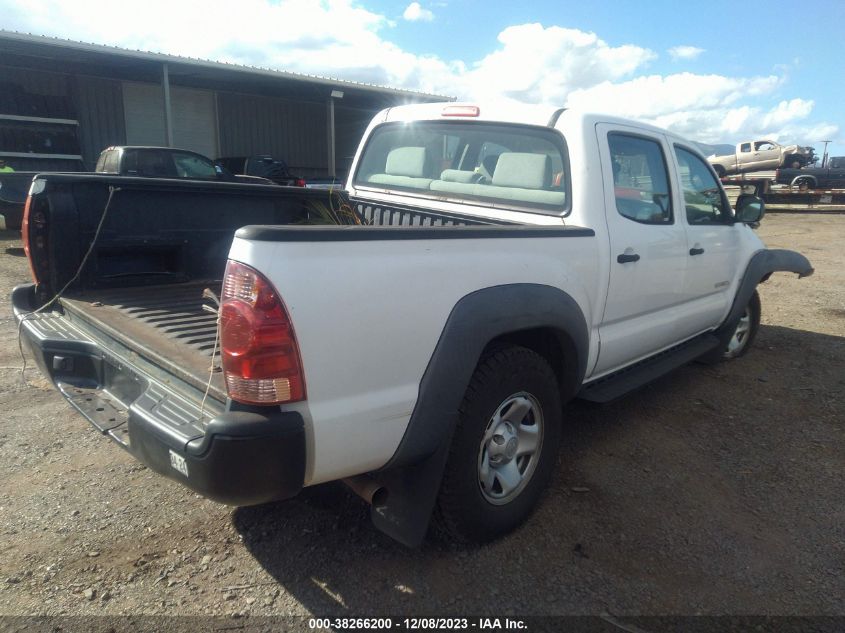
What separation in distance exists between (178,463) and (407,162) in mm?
2695

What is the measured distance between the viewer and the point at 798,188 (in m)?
22.6

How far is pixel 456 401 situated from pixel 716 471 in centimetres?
204

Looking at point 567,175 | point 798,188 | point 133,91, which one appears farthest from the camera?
point 798,188

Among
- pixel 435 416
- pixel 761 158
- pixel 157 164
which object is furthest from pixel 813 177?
pixel 435 416

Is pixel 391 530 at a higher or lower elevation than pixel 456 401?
lower

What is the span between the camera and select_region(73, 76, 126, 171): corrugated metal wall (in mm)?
17125

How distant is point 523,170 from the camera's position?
340 cm

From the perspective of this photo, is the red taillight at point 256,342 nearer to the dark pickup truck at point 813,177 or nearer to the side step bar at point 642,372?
the side step bar at point 642,372

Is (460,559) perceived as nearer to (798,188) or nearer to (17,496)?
(17,496)

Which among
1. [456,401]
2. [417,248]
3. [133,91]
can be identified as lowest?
[456,401]

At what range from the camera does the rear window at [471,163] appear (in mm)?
3328

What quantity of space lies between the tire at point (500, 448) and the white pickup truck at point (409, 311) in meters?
0.01

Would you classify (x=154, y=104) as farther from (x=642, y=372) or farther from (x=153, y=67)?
(x=642, y=372)

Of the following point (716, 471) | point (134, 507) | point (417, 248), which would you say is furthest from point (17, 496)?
point (716, 471)
